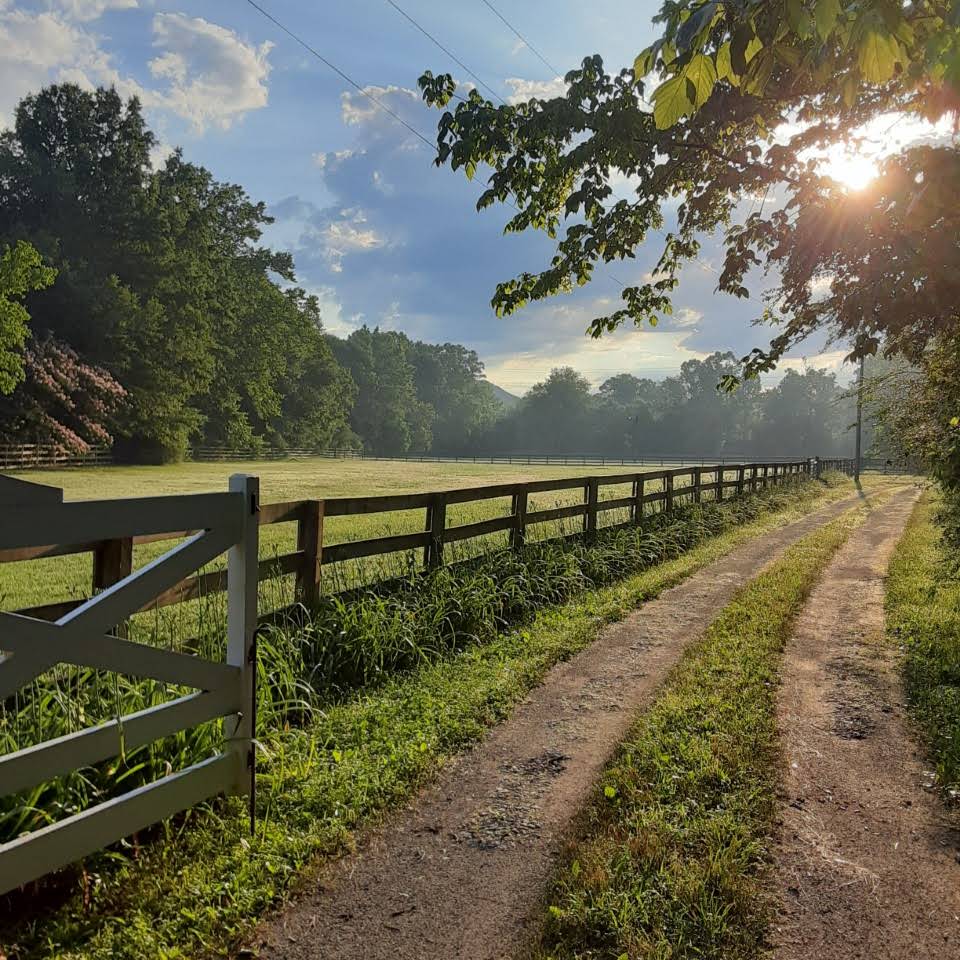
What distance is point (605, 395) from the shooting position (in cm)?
12950

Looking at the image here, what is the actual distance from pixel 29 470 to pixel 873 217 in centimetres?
3673

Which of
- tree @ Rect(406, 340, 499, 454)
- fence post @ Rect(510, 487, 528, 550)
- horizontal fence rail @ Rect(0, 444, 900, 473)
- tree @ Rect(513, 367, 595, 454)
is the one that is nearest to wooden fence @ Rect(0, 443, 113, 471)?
horizontal fence rail @ Rect(0, 444, 900, 473)

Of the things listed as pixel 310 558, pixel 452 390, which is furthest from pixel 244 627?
pixel 452 390

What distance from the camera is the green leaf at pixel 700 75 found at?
1606 mm

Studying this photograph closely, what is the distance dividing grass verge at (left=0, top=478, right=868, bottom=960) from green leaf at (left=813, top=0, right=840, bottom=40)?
3.11 meters

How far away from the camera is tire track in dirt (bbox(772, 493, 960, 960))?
8.01ft

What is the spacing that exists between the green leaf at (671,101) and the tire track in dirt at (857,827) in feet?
8.72

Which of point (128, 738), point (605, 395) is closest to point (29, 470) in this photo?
point (128, 738)

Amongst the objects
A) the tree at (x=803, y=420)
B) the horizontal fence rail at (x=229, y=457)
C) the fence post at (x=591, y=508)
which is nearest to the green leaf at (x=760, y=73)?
the fence post at (x=591, y=508)

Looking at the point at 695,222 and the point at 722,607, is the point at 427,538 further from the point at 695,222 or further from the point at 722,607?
the point at 695,222

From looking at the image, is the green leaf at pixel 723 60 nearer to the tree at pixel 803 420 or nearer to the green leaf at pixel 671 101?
the green leaf at pixel 671 101

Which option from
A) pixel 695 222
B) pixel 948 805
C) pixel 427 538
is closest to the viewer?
pixel 948 805

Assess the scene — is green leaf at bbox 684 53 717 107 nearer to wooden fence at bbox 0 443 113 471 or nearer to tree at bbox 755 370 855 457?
wooden fence at bbox 0 443 113 471

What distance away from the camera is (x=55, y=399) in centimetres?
3244
